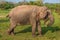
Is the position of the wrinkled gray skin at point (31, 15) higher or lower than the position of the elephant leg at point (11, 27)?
higher

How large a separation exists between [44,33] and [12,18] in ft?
5.26

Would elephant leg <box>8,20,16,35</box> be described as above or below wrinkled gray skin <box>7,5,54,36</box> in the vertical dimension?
below

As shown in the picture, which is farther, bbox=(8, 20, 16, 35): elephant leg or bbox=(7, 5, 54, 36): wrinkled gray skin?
bbox=(8, 20, 16, 35): elephant leg

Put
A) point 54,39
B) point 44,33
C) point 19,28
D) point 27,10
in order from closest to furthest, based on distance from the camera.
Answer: point 54,39, point 27,10, point 44,33, point 19,28

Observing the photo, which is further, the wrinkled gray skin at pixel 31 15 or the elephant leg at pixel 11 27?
the elephant leg at pixel 11 27

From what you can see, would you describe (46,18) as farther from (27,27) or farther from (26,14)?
(27,27)

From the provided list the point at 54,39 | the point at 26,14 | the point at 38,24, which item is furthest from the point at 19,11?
the point at 54,39

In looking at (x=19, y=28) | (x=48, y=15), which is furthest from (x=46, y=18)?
(x=19, y=28)

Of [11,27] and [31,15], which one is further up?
[31,15]

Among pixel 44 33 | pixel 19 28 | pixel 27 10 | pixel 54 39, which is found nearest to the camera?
pixel 54 39

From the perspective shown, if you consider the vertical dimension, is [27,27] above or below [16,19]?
below

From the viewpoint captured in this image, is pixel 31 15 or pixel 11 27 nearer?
pixel 31 15

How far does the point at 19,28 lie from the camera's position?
12586mm

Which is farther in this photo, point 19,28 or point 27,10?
point 19,28
